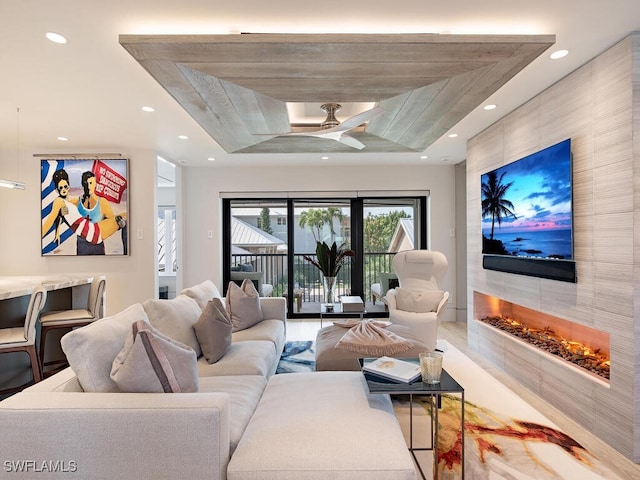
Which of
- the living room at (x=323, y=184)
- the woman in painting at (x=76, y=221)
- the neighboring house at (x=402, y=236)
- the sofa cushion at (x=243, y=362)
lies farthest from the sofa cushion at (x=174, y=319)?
the neighboring house at (x=402, y=236)

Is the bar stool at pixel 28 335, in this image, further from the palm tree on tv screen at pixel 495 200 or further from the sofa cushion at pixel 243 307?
the palm tree on tv screen at pixel 495 200

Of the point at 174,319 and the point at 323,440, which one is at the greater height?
the point at 174,319

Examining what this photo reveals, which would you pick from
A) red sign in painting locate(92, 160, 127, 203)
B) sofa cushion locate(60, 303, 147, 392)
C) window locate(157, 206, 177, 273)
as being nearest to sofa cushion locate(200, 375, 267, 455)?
sofa cushion locate(60, 303, 147, 392)

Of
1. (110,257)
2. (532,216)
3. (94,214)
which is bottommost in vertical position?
(110,257)

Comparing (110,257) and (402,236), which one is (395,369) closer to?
(110,257)

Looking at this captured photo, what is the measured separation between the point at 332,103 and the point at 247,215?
338cm

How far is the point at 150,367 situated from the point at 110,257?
12.7 feet

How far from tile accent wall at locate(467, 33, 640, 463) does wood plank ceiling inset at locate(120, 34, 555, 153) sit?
0.52 metres

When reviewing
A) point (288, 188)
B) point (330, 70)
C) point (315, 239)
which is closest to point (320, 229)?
point (315, 239)

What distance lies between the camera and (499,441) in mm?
2264

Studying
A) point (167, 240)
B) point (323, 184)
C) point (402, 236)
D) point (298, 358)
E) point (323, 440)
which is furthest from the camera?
point (167, 240)

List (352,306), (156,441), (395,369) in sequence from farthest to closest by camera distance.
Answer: (352,306) → (395,369) → (156,441)

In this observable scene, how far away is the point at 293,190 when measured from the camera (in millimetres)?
5953

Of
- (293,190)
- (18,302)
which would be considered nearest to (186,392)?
(18,302)
